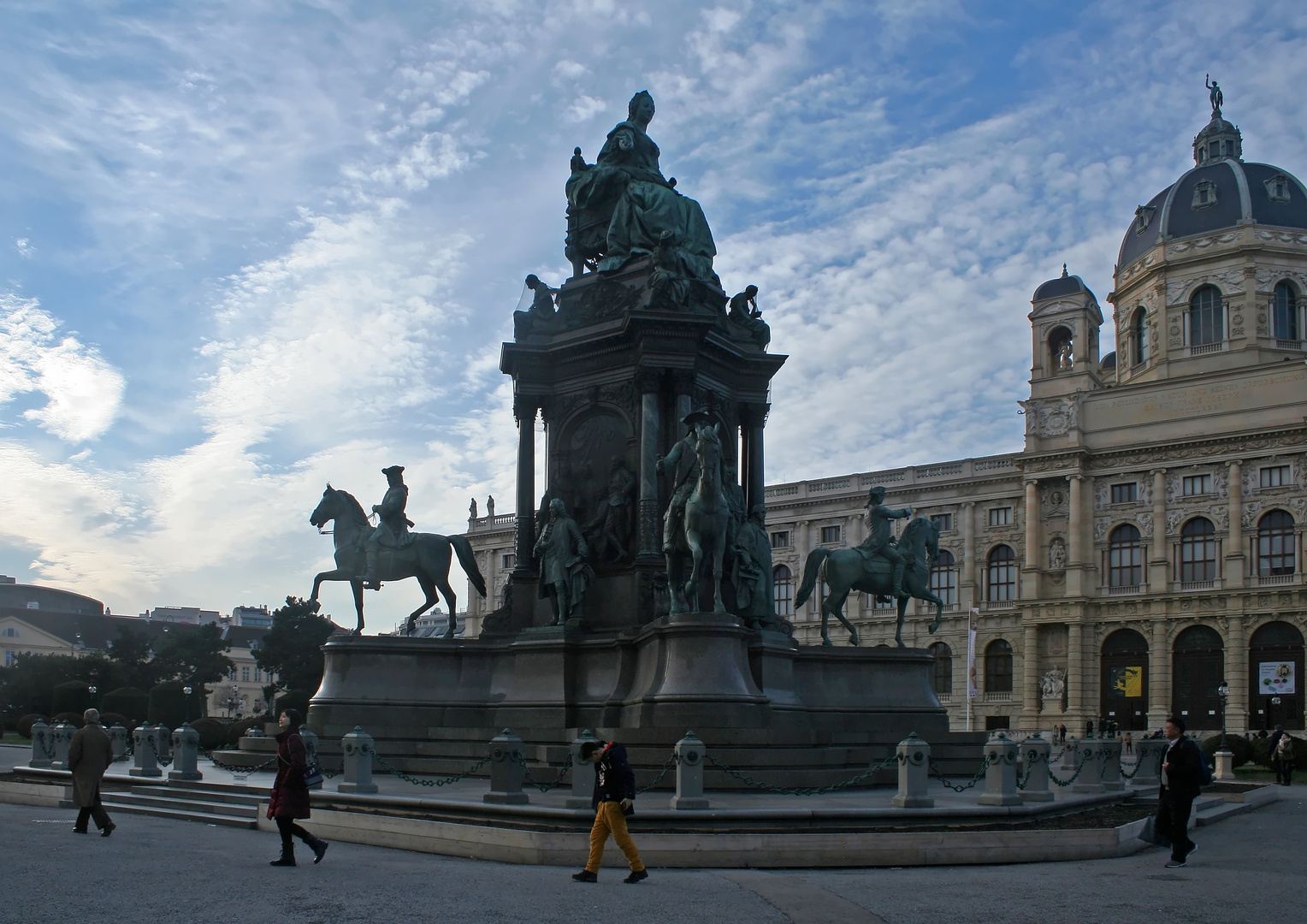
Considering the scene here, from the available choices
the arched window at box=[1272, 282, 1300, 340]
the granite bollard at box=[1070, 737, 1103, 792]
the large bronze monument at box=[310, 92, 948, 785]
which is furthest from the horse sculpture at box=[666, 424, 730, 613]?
the arched window at box=[1272, 282, 1300, 340]

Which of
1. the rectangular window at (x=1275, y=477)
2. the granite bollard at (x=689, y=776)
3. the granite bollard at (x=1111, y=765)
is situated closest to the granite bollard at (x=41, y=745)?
the granite bollard at (x=689, y=776)

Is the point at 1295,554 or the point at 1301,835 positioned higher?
A: the point at 1295,554

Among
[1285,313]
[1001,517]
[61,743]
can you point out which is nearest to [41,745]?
[61,743]

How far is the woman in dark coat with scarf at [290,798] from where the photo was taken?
11.5 meters

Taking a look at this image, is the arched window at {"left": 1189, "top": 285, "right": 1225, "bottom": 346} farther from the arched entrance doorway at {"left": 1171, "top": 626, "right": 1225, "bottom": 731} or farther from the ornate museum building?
the arched entrance doorway at {"left": 1171, "top": 626, "right": 1225, "bottom": 731}

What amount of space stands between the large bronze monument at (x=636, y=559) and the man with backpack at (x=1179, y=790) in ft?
16.2

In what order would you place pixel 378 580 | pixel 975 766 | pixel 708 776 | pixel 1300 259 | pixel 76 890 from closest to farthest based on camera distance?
pixel 76 890 < pixel 708 776 < pixel 975 766 < pixel 378 580 < pixel 1300 259

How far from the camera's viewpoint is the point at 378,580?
896 inches

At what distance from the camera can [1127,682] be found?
76375 mm

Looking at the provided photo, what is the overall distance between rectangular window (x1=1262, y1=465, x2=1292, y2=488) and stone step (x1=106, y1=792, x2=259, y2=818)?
70.7 metres

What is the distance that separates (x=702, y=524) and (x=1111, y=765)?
297 inches

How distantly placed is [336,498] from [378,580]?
67.6 inches

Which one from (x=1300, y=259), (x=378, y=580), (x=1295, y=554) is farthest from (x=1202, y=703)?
(x=378, y=580)

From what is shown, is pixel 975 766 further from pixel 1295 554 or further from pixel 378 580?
pixel 1295 554
